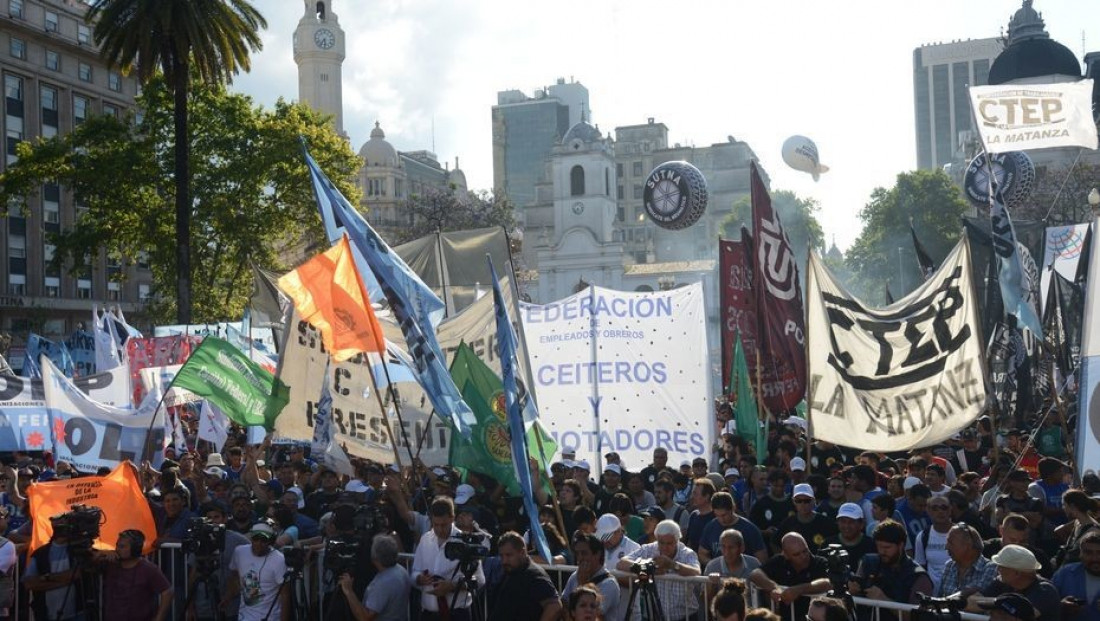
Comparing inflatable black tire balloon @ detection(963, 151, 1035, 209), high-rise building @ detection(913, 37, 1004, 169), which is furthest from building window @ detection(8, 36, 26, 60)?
high-rise building @ detection(913, 37, 1004, 169)

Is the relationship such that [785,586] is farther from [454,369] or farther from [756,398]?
[756,398]

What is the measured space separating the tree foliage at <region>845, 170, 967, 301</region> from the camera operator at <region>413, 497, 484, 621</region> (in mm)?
71380

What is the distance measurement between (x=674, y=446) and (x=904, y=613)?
6832 mm

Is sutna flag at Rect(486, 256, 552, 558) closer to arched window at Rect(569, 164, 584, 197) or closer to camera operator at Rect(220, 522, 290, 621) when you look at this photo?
camera operator at Rect(220, 522, 290, 621)

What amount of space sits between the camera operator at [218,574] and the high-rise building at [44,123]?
167ft

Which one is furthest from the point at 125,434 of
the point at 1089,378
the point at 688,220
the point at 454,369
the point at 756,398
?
the point at 688,220

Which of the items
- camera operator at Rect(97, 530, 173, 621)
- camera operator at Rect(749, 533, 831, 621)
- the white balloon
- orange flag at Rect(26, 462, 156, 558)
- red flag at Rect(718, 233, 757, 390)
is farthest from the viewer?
the white balloon

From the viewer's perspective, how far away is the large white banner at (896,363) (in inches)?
425

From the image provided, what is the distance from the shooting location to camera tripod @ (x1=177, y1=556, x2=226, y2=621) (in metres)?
8.89

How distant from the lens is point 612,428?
1405cm

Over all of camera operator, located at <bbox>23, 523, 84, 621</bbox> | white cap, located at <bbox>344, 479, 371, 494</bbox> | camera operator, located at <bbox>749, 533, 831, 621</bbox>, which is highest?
white cap, located at <bbox>344, 479, 371, 494</bbox>

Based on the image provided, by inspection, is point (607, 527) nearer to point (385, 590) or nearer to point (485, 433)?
point (385, 590)

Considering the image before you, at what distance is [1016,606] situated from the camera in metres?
5.79

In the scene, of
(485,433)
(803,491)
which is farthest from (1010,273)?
(485,433)
